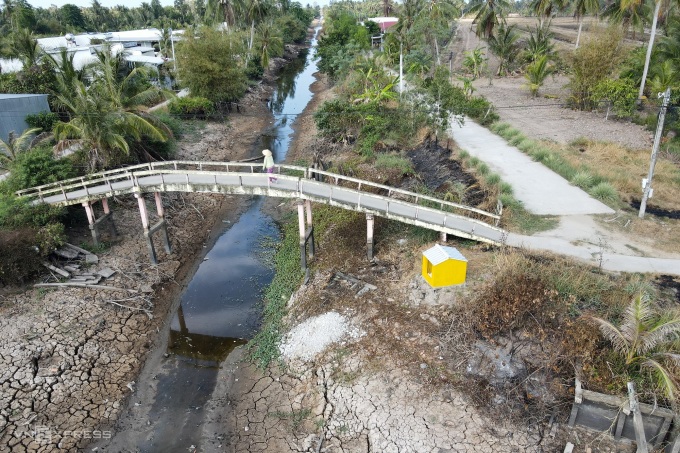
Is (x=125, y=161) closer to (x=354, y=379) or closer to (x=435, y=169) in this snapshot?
(x=435, y=169)

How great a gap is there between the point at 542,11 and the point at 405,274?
3969 centimetres

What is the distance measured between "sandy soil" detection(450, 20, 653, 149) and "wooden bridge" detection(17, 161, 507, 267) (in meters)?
14.8

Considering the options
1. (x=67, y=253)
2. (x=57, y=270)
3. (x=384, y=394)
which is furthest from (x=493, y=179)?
(x=57, y=270)

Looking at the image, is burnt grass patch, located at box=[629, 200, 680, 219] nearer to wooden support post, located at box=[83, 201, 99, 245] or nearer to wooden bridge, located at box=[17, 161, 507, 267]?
wooden bridge, located at box=[17, 161, 507, 267]

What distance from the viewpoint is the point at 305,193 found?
18.7 m

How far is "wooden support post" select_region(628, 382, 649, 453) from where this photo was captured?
976 cm

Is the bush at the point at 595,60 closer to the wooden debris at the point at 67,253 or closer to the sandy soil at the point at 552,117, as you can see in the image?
the sandy soil at the point at 552,117

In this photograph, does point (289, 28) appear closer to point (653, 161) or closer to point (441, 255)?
point (653, 161)

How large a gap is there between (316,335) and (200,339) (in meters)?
5.01

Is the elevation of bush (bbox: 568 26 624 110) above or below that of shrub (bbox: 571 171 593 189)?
above

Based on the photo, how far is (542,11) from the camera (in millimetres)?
44375

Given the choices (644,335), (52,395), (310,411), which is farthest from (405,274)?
(52,395)

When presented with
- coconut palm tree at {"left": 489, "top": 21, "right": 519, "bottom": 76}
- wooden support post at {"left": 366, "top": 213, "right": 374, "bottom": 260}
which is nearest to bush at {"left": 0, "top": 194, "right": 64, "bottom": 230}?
wooden support post at {"left": 366, "top": 213, "right": 374, "bottom": 260}

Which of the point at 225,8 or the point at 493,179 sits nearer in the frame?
the point at 493,179
